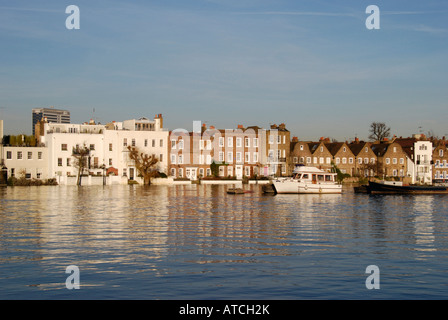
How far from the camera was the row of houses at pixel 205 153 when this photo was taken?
255 ft

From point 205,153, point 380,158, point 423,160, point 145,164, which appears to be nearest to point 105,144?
point 145,164

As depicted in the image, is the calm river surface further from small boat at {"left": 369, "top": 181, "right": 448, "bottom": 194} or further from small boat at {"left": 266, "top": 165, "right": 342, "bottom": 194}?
small boat at {"left": 369, "top": 181, "right": 448, "bottom": 194}

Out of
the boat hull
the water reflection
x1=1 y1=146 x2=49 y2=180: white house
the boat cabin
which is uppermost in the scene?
x1=1 y1=146 x2=49 y2=180: white house

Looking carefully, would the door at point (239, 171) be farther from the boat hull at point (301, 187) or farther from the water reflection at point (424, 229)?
the water reflection at point (424, 229)

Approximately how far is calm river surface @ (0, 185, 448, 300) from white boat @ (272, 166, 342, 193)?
23.8 meters

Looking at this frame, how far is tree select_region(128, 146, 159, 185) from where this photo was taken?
79312 millimetres

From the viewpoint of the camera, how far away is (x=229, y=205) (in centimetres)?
4209

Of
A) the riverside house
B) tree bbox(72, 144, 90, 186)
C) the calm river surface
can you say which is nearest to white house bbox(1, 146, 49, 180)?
tree bbox(72, 144, 90, 186)

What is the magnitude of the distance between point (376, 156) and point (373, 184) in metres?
36.9

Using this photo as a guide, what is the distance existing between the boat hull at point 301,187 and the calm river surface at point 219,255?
23.8 metres

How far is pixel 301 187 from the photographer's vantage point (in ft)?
193

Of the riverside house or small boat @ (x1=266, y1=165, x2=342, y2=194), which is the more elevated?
the riverside house

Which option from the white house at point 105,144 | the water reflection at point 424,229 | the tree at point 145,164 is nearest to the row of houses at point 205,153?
the white house at point 105,144
